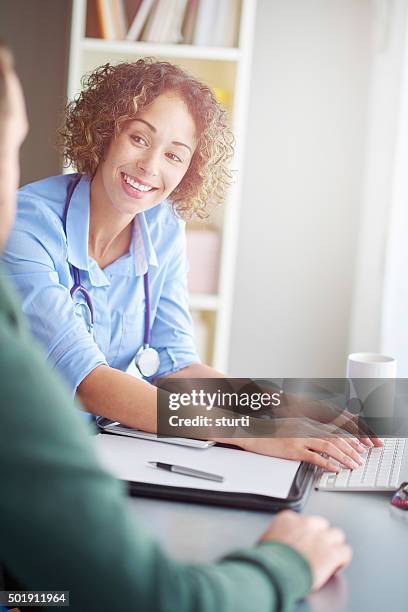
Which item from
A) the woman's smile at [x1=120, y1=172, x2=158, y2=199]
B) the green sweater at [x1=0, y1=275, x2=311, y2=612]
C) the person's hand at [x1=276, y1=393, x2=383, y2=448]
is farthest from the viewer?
the woman's smile at [x1=120, y1=172, x2=158, y2=199]

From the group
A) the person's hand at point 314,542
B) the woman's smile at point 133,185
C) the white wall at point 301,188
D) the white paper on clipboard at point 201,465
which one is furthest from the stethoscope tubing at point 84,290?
the white wall at point 301,188

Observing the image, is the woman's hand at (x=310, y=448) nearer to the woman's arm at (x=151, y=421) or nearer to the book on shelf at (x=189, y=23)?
the woman's arm at (x=151, y=421)

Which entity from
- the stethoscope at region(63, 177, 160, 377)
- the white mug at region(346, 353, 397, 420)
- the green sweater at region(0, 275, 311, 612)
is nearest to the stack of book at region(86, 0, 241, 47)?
the stethoscope at region(63, 177, 160, 377)

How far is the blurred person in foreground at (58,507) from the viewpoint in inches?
25.5

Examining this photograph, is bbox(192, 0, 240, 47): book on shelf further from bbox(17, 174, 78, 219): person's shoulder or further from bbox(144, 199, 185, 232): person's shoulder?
bbox(17, 174, 78, 219): person's shoulder

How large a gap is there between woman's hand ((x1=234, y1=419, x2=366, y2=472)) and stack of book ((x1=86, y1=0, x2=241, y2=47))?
5.80 ft

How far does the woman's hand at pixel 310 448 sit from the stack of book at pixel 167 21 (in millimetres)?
1768

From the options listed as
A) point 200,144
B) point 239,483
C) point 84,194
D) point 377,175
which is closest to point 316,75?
point 377,175

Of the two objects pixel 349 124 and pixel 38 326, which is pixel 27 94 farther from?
pixel 38 326

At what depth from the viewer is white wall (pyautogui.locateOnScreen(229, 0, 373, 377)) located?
3.10 metres

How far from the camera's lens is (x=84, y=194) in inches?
67.0

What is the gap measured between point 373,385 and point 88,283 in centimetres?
59

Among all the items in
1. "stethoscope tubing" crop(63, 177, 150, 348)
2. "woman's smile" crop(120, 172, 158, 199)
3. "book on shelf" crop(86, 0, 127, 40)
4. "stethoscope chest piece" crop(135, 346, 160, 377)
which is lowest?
"stethoscope chest piece" crop(135, 346, 160, 377)

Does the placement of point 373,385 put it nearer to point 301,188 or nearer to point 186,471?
point 186,471
